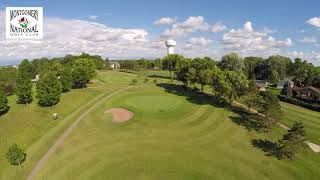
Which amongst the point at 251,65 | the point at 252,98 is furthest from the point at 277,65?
the point at 252,98

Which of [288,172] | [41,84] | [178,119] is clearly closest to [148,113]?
[178,119]

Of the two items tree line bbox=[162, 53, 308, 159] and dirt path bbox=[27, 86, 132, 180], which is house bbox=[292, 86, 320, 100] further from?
dirt path bbox=[27, 86, 132, 180]

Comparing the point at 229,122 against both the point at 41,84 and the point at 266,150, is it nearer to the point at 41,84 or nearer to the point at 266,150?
the point at 266,150

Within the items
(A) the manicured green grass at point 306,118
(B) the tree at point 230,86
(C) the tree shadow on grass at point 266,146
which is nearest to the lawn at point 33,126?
(B) the tree at point 230,86

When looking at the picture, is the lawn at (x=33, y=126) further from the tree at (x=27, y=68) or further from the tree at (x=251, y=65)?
the tree at (x=251, y=65)

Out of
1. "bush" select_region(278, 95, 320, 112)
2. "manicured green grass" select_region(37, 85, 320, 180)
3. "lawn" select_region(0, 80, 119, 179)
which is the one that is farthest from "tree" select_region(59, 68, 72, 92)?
"bush" select_region(278, 95, 320, 112)
